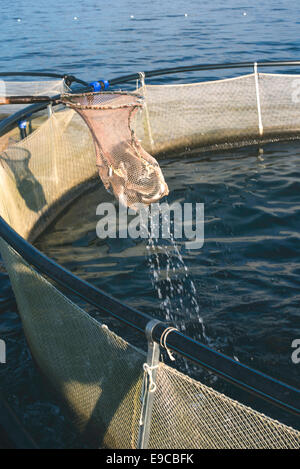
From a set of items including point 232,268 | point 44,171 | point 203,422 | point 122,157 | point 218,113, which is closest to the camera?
point 203,422

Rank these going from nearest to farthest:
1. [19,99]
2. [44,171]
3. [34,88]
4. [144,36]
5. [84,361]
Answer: [84,361] → [19,99] → [44,171] → [34,88] → [144,36]

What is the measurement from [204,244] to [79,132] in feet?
10.7

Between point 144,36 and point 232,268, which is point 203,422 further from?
point 144,36

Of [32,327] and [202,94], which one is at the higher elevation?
[202,94]

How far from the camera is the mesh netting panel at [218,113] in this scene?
Result: 10000mm

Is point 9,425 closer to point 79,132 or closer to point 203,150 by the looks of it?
point 79,132

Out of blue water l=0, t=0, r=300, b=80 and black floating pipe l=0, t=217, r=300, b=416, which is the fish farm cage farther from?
blue water l=0, t=0, r=300, b=80

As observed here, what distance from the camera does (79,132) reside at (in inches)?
337

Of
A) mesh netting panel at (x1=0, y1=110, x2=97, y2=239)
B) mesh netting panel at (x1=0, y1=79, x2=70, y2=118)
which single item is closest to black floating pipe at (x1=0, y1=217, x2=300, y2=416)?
mesh netting panel at (x1=0, y1=110, x2=97, y2=239)

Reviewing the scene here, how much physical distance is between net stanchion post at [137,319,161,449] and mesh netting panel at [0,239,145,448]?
0.08m

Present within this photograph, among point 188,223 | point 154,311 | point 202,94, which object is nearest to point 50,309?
point 154,311

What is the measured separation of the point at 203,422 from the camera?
2359 millimetres

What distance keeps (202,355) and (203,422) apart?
1.41 ft

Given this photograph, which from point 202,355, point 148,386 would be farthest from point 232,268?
point 202,355
